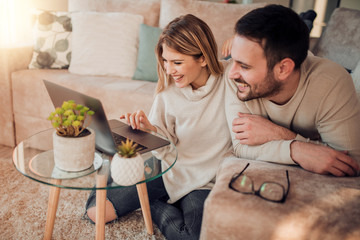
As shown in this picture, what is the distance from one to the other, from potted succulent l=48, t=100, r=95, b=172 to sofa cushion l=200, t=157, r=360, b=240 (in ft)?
1.35

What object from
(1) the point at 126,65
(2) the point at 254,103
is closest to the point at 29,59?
(1) the point at 126,65

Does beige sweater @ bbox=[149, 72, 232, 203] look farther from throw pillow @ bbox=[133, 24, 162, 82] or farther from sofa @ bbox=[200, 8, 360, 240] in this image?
throw pillow @ bbox=[133, 24, 162, 82]

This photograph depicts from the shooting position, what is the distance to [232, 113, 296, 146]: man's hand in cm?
106

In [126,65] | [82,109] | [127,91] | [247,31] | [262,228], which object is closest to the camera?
[262,228]

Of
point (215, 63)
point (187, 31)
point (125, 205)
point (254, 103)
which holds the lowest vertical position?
point (125, 205)

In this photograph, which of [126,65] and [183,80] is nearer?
[183,80]

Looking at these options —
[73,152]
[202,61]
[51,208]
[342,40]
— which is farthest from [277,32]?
[342,40]

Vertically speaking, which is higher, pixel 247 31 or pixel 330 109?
pixel 247 31

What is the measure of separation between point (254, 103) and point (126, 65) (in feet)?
4.38

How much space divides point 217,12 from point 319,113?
4.46 feet

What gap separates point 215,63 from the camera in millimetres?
1259

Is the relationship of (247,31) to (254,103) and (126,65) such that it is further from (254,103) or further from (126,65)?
(126,65)

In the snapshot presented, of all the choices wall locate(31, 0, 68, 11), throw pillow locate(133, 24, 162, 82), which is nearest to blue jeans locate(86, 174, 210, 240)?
throw pillow locate(133, 24, 162, 82)

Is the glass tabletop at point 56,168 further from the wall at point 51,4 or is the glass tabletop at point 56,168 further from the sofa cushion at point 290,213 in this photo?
the wall at point 51,4
